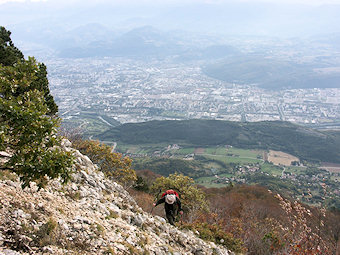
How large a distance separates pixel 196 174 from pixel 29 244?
3448 inches

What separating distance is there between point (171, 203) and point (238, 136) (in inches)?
5281

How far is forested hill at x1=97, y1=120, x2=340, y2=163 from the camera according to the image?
127 metres

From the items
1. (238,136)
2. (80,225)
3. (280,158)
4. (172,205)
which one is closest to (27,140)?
(80,225)

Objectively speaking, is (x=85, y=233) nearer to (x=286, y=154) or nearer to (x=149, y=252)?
(x=149, y=252)

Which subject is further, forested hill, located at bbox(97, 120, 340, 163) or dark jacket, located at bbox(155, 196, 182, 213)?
forested hill, located at bbox(97, 120, 340, 163)

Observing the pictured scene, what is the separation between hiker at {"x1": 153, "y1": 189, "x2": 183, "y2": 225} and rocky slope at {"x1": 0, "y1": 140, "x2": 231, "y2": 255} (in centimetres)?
66

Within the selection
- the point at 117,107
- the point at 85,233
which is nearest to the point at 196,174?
the point at 85,233

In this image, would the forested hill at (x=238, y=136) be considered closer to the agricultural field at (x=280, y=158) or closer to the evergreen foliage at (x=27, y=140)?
the agricultural field at (x=280, y=158)

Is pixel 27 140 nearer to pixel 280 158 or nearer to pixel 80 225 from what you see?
pixel 80 225

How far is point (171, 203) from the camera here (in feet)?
45.2

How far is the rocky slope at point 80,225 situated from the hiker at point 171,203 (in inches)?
26.0

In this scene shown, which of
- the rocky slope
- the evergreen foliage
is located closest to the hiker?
the rocky slope

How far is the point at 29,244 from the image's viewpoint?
7.01 metres

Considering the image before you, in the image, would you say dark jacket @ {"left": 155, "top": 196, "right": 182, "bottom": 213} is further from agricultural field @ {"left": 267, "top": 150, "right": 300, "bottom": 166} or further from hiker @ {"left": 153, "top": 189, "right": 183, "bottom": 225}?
agricultural field @ {"left": 267, "top": 150, "right": 300, "bottom": 166}
